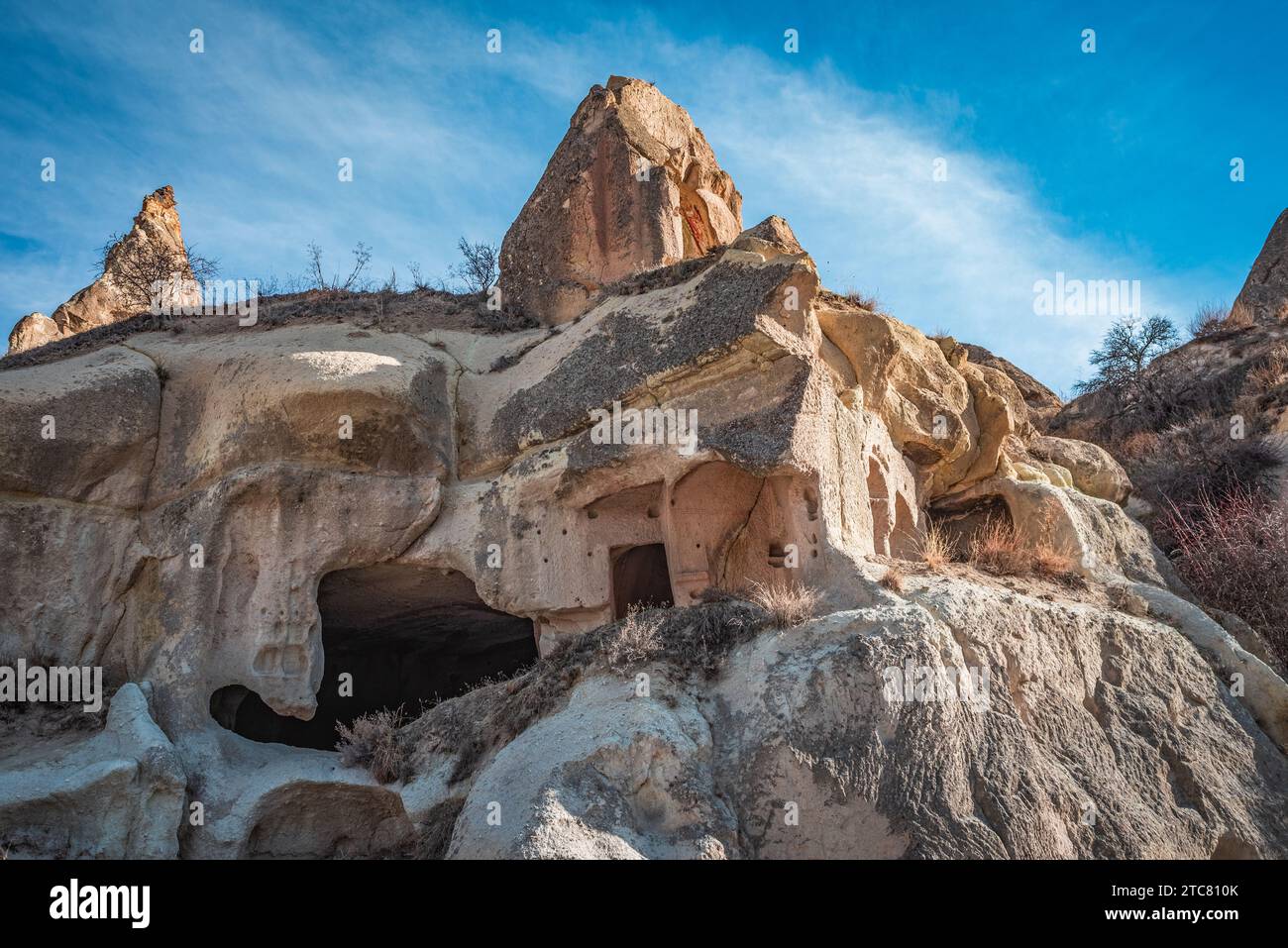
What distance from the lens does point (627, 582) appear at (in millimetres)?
13453

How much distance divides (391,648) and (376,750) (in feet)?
19.0

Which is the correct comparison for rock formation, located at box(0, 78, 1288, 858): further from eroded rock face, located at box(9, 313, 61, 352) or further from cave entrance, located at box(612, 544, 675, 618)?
eroded rock face, located at box(9, 313, 61, 352)

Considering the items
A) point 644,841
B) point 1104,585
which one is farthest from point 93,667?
point 1104,585

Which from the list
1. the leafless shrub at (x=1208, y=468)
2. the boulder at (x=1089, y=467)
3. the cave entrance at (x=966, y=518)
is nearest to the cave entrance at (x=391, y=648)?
the cave entrance at (x=966, y=518)

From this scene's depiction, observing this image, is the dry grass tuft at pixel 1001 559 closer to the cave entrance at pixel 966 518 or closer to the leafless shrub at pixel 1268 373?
the cave entrance at pixel 966 518

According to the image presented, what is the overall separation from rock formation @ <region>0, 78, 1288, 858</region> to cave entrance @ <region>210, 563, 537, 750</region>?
0.09m

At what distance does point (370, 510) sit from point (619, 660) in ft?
14.7

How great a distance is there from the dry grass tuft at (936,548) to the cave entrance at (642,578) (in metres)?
3.35

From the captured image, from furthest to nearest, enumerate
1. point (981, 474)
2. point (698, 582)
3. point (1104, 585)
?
point (981, 474) → point (698, 582) → point (1104, 585)

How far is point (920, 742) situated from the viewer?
7.71 meters

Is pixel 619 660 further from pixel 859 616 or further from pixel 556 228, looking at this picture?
pixel 556 228

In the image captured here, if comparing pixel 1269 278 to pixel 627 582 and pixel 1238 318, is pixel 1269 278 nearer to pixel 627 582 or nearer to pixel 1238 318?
pixel 1238 318

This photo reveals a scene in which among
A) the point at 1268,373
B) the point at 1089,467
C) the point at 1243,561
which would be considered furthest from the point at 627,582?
the point at 1268,373

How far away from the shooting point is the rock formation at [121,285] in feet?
74.9
